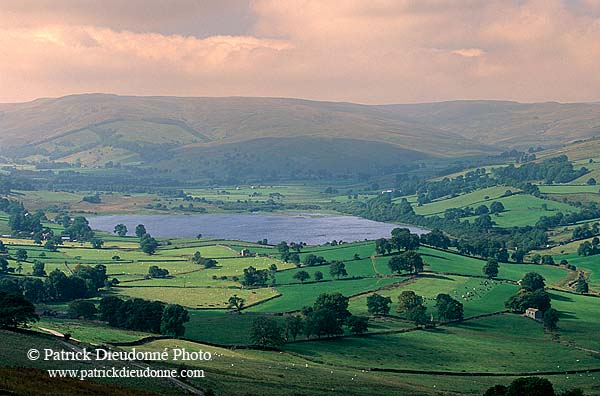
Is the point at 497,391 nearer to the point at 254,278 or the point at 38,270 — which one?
the point at 254,278

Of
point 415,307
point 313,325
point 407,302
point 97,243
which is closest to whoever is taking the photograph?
point 313,325

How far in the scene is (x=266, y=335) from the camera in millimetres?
87125

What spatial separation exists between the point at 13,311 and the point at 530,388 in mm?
47842

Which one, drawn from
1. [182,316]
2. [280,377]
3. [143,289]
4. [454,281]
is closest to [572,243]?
[454,281]

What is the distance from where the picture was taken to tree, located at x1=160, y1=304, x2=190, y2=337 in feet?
295

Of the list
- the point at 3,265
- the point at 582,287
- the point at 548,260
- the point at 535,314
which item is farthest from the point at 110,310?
the point at 548,260

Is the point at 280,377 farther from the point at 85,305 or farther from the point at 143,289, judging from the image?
the point at 143,289

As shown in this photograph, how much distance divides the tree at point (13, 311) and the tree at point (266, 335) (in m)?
25.2

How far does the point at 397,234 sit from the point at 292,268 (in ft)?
99.0

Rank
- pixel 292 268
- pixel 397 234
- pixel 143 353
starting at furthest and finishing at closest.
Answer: pixel 397 234, pixel 292 268, pixel 143 353

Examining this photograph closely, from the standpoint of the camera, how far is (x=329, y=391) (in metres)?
60.3

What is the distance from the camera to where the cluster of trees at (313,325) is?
87.4 m

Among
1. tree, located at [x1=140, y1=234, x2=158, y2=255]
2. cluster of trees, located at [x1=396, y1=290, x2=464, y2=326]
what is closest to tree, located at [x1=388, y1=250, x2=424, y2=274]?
cluster of trees, located at [x1=396, y1=290, x2=464, y2=326]

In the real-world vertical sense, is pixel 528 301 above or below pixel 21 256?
above
